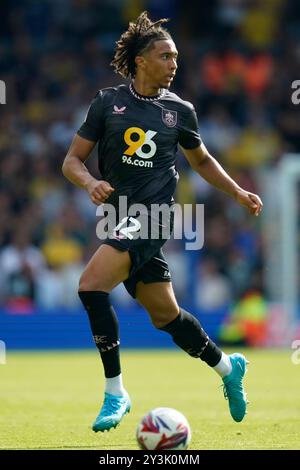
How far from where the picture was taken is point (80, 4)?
19766 millimetres

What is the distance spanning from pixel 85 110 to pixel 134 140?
10.8 metres

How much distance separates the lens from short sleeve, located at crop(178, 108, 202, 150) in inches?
284

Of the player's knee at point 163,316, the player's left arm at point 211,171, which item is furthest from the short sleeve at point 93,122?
the player's knee at point 163,316

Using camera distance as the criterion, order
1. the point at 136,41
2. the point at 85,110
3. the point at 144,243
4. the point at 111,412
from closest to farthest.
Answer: the point at 111,412
the point at 144,243
the point at 136,41
the point at 85,110

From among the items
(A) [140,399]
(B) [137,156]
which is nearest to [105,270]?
(B) [137,156]

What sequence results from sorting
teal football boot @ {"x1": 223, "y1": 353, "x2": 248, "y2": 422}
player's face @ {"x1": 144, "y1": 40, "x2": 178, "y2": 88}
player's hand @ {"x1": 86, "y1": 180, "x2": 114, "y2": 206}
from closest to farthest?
player's hand @ {"x1": 86, "y1": 180, "x2": 114, "y2": 206}
player's face @ {"x1": 144, "y1": 40, "x2": 178, "y2": 88}
teal football boot @ {"x1": 223, "y1": 353, "x2": 248, "y2": 422}

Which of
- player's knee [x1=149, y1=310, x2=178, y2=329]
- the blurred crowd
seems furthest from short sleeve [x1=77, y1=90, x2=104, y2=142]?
the blurred crowd

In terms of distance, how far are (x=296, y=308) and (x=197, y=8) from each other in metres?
7.08

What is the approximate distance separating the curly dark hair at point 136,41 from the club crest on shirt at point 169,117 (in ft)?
1.28

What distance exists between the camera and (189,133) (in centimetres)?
726

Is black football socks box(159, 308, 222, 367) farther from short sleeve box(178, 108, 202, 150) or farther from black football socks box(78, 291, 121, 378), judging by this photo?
short sleeve box(178, 108, 202, 150)

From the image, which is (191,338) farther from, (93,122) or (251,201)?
(93,122)

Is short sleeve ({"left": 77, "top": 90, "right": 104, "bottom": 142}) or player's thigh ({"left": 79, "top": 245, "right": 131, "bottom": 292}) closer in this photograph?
player's thigh ({"left": 79, "top": 245, "right": 131, "bottom": 292})

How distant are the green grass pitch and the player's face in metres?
2.30
